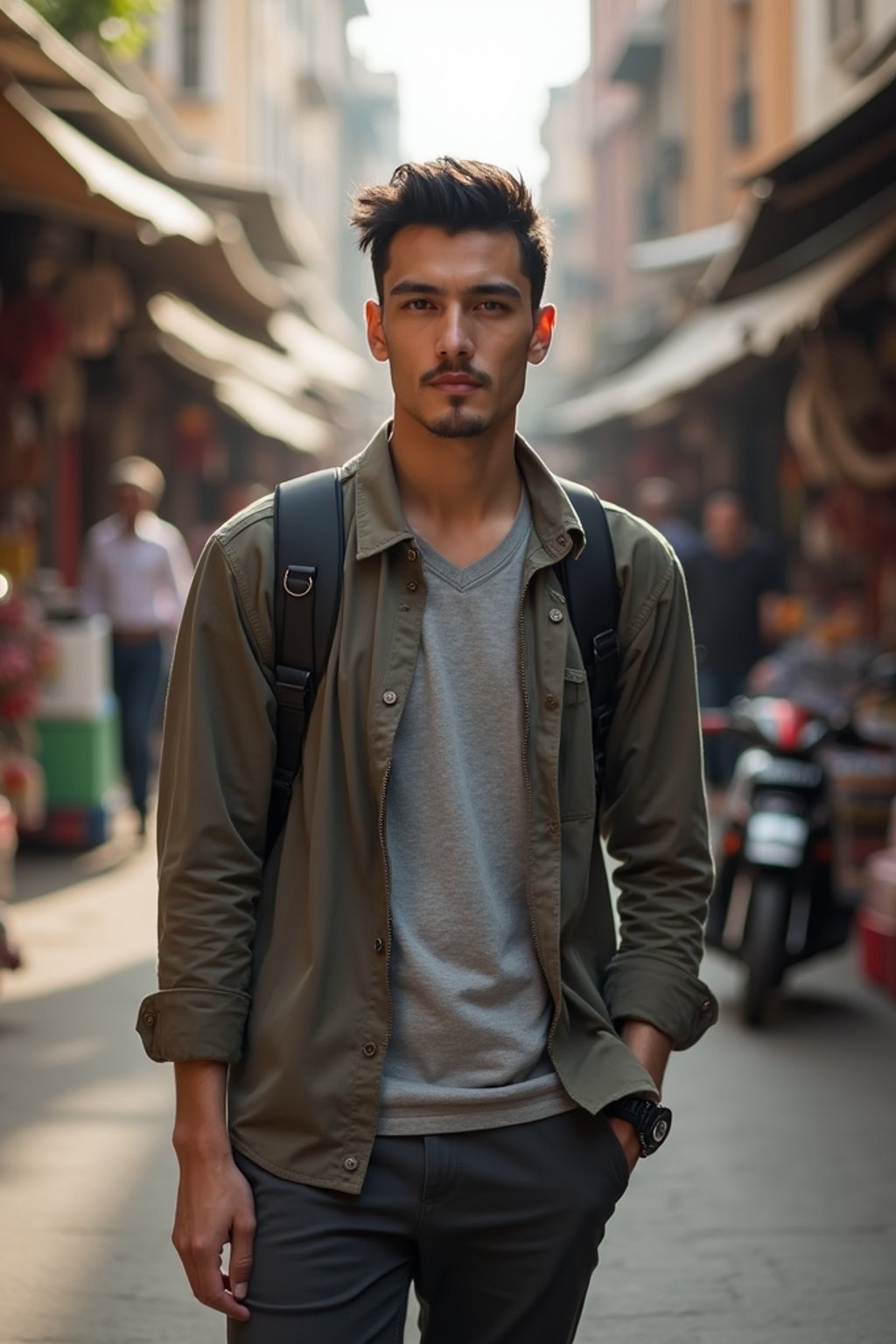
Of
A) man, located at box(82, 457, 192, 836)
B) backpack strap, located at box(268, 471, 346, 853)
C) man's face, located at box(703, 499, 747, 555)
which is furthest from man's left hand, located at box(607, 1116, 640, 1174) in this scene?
man's face, located at box(703, 499, 747, 555)

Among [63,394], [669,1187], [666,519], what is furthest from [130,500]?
[669,1187]

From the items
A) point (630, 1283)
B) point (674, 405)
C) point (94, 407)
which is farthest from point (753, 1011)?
point (674, 405)

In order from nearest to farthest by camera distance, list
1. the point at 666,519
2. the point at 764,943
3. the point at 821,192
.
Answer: the point at 764,943
the point at 821,192
the point at 666,519

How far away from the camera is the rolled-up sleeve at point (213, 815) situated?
92.7 inches

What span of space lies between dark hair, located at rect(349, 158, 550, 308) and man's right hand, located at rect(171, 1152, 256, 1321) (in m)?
1.07

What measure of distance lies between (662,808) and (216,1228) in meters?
0.78

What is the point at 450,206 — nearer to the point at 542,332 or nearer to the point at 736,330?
the point at 542,332

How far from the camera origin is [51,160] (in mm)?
8547

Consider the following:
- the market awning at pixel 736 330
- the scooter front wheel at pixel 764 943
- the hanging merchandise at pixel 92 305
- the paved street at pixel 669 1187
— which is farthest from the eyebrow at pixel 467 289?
the hanging merchandise at pixel 92 305

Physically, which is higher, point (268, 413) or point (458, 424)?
point (458, 424)

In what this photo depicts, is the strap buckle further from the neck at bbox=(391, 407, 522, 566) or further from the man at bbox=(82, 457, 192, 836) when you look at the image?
the man at bbox=(82, 457, 192, 836)

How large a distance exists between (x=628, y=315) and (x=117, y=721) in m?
26.3

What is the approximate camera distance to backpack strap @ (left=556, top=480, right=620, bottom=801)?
2553 mm

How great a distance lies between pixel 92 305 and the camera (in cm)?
1117
